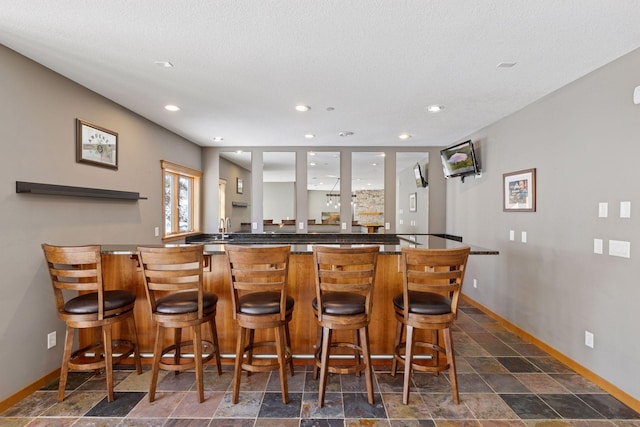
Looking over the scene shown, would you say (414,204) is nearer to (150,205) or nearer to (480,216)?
(480,216)

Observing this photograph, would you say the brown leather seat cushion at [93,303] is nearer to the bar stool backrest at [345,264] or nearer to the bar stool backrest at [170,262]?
the bar stool backrest at [170,262]

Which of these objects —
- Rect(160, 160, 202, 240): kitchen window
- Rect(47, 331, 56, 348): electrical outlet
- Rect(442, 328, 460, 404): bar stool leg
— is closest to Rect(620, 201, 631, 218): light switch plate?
Rect(442, 328, 460, 404): bar stool leg

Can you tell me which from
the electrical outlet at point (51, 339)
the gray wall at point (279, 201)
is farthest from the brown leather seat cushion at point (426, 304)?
the gray wall at point (279, 201)

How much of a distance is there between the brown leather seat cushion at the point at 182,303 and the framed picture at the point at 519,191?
3293 mm

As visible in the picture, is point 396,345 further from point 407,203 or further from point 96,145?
point 407,203

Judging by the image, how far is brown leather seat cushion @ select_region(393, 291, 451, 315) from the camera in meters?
2.08

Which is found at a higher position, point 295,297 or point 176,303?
point 176,303

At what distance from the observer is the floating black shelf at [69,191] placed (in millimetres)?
2221

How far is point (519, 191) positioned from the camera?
340 cm

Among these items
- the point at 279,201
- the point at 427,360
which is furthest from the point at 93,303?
the point at 279,201

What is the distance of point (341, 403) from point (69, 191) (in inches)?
109

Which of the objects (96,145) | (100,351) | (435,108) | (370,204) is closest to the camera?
(100,351)

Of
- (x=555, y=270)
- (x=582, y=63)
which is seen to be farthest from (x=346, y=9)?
(x=555, y=270)

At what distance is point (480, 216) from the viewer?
13.8ft
